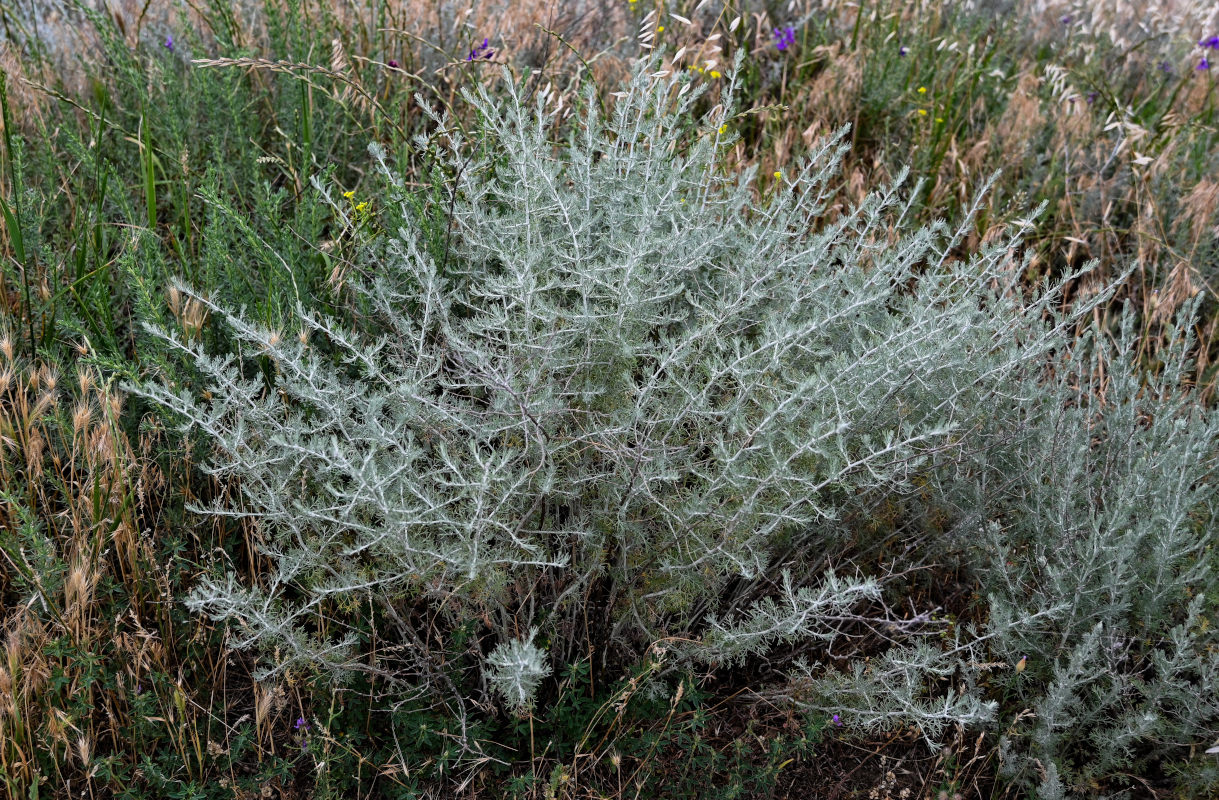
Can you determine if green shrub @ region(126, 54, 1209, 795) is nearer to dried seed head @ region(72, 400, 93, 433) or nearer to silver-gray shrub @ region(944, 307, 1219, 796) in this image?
silver-gray shrub @ region(944, 307, 1219, 796)

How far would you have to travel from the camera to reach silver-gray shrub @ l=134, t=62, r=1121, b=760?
179 centimetres

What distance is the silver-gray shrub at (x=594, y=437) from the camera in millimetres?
1794

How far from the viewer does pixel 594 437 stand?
79.7 inches

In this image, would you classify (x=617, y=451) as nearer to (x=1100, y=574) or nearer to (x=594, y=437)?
(x=594, y=437)

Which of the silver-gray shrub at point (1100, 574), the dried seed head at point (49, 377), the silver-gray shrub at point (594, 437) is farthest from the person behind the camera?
the dried seed head at point (49, 377)

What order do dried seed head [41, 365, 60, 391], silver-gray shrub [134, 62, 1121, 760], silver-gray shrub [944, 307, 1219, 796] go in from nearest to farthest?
1. silver-gray shrub [134, 62, 1121, 760]
2. silver-gray shrub [944, 307, 1219, 796]
3. dried seed head [41, 365, 60, 391]

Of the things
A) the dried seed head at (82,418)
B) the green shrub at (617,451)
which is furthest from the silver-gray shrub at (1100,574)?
the dried seed head at (82,418)

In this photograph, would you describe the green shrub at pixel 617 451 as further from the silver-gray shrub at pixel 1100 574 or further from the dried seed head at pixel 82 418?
the dried seed head at pixel 82 418

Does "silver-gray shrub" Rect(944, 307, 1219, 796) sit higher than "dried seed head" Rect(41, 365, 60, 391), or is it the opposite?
"dried seed head" Rect(41, 365, 60, 391)

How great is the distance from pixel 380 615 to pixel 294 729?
0.30 meters

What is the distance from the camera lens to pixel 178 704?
1892 millimetres

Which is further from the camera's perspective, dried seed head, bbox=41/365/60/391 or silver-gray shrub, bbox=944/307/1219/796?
dried seed head, bbox=41/365/60/391

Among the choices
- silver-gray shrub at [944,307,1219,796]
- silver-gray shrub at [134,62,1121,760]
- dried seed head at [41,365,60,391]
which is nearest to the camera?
silver-gray shrub at [134,62,1121,760]

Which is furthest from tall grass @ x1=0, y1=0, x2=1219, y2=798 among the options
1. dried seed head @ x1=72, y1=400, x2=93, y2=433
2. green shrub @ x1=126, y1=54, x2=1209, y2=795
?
green shrub @ x1=126, y1=54, x2=1209, y2=795
